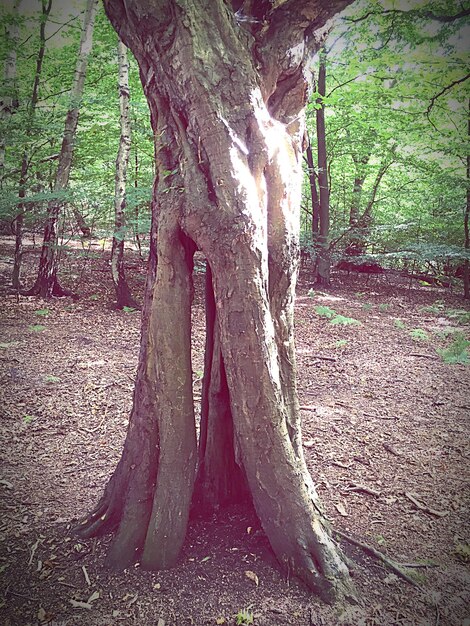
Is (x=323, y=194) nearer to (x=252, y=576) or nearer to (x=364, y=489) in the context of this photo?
(x=364, y=489)

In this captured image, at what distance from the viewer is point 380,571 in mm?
2502

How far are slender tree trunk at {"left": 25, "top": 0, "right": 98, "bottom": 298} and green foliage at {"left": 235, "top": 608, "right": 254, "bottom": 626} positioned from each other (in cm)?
856

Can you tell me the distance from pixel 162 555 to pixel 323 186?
12805 mm

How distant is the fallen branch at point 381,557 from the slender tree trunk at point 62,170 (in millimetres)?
8496

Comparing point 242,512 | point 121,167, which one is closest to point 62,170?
point 121,167

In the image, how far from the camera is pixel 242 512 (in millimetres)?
2830

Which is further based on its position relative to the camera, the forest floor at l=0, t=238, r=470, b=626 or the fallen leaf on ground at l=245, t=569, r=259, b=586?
the fallen leaf on ground at l=245, t=569, r=259, b=586

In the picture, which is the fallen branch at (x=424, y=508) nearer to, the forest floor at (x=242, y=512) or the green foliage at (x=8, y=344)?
the forest floor at (x=242, y=512)

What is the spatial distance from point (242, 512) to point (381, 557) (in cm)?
99

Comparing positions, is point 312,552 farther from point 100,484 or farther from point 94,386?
point 94,386

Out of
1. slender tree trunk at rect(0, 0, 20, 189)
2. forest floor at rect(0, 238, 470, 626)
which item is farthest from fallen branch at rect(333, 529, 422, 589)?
slender tree trunk at rect(0, 0, 20, 189)

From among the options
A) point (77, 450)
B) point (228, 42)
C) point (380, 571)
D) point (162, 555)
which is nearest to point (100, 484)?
point (77, 450)

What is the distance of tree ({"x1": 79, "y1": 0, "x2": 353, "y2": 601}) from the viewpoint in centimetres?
222

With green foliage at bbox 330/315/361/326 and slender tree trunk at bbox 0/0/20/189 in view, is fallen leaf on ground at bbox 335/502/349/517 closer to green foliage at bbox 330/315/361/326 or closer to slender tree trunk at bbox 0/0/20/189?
green foliage at bbox 330/315/361/326
